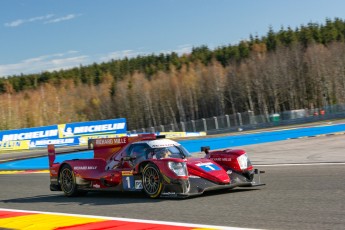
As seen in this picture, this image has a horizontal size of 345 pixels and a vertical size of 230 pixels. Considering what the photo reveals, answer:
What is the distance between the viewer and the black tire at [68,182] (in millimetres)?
11094

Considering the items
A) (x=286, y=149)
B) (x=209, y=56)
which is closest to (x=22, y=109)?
(x=209, y=56)

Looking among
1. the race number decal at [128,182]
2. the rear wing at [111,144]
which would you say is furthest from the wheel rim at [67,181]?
the race number decal at [128,182]

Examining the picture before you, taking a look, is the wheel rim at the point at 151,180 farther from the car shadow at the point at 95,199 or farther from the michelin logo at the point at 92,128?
the michelin logo at the point at 92,128

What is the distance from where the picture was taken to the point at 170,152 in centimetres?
984

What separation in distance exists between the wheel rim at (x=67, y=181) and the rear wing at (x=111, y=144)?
0.71 m

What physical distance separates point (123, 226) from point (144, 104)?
95.6 m

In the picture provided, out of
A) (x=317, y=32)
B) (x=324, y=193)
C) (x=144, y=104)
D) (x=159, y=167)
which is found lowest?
(x=324, y=193)

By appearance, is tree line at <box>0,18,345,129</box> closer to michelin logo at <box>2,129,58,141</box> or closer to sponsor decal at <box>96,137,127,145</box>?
michelin logo at <box>2,129,58,141</box>

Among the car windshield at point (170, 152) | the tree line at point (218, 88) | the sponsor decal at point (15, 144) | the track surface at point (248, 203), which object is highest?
the tree line at point (218, 88)

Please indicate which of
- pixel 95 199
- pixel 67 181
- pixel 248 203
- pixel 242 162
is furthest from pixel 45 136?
pixel 248 203

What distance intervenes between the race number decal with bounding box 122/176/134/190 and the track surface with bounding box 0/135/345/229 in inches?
8.8

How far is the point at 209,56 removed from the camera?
→ 129250 millimetres

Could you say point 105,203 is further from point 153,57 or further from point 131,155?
point 153,57

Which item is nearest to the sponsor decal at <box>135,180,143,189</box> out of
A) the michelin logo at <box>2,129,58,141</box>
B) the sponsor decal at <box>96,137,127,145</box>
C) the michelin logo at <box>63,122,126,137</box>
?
the sponsor decal at <box>96,137,127,145</box>
